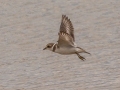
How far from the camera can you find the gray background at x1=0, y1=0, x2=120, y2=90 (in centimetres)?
1474

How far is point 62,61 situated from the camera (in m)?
16.5

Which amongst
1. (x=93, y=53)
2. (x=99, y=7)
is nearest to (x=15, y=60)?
(x=93, y=53)

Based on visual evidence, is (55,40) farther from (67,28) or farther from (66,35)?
(66,35)

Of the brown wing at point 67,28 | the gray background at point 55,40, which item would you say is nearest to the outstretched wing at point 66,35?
the brown wing at point 67,28

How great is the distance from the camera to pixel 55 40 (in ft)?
60.7

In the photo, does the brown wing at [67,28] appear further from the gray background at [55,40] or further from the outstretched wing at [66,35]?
the gray background at [55,40]

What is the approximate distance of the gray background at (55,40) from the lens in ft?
48.4

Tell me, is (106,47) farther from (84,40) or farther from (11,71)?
(11,71)

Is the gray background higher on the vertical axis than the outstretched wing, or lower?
lower

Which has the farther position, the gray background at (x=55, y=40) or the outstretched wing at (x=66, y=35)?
the gray background at (x=55, y=40)

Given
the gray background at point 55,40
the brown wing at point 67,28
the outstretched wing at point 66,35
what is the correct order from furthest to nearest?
the gray background at point 55,40 < the brown wing at point 67,28 < the outstretched wing at point 66,35

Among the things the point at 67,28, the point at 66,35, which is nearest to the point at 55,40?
the point at 67,28

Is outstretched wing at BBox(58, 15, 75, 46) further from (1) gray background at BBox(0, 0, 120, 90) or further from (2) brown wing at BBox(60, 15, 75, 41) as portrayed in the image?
(1) gray background at BBox(0, 0, 120, 90)

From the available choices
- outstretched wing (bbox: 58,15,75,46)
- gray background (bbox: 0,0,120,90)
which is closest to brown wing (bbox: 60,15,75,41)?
outstretched wing (bbox: 58,15,75,46)
